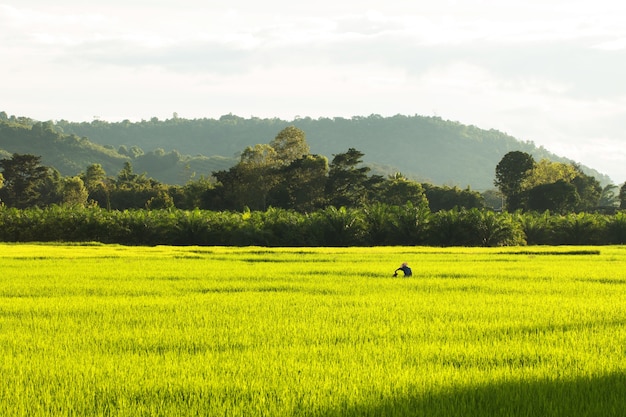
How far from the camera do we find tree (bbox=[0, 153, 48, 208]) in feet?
218

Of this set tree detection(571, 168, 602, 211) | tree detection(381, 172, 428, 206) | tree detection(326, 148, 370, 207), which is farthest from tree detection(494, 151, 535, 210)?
tree detection(326, 148, 370, 207)

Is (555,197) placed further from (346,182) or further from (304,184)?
(304,184)

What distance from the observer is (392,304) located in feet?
36.3

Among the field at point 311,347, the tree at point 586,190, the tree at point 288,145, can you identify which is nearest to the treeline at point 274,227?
the field at point 311,347

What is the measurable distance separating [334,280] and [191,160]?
18398 cm

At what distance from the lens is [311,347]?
7.46 metres

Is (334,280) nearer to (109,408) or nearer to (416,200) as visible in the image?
(109,408)

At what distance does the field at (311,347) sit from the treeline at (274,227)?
21916mm

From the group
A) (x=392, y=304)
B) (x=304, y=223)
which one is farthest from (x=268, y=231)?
(x=392, y=304)

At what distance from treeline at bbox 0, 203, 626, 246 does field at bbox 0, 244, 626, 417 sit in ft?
71.9

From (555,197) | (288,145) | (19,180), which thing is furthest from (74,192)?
(555,197)

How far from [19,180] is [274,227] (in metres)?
39.8

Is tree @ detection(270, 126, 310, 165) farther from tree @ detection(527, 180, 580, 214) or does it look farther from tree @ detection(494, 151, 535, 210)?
tree @ detection(527, 180, 580, 214)

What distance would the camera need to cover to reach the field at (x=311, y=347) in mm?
5477
